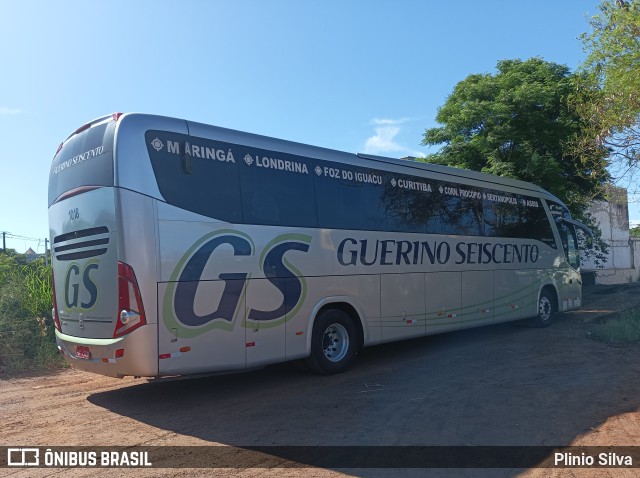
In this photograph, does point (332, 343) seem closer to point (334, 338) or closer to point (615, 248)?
point (334, 338)

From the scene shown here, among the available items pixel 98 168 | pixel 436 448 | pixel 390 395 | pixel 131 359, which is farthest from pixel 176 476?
pixel 98 168

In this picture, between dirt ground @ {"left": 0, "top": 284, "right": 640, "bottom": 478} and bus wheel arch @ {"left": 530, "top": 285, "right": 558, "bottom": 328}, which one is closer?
dirt ground @ {"left": 0, "top": 284, "right": 640, "bottom": 478}

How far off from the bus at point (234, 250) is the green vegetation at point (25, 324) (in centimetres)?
290

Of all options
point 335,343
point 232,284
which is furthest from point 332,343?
point 232,284

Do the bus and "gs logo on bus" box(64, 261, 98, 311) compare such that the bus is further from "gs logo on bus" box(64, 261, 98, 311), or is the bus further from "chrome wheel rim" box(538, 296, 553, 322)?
"chrome wheel rim" box(538, 296, 553, 322)

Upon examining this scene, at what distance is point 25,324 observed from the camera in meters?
10.9

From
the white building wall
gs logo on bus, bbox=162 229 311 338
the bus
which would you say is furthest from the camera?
the white building wall

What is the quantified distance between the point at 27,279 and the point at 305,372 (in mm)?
7438

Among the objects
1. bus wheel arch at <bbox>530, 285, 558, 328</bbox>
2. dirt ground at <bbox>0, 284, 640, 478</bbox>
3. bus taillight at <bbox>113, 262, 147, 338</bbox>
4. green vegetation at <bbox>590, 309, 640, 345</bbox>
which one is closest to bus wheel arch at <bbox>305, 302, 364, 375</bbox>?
dirt ground at <bbox>0, 284, 640, 478</bbox>

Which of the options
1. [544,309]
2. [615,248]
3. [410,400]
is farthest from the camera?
[615,248]

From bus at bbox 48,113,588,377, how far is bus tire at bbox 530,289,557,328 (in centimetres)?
382

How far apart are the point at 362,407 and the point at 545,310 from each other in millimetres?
9005

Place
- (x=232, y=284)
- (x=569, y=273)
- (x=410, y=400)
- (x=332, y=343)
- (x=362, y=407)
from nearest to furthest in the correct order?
1. (x=362, y=407)
2. (x=410, y=400)
3. (x=232, y=284)
4. (x=332, y=343)
5. (x=569, y=273)

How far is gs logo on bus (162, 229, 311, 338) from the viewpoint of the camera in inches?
270
